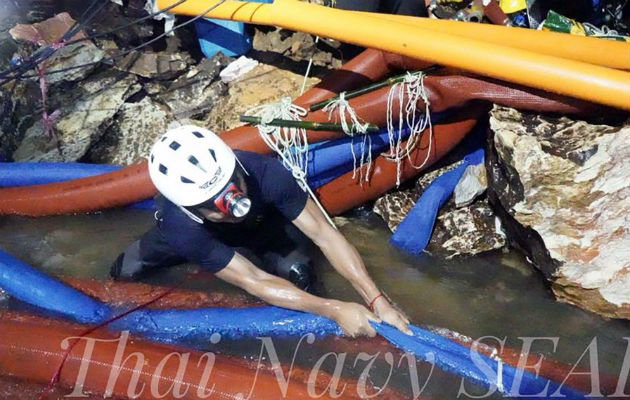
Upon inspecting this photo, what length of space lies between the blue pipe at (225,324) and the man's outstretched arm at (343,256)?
13 centimetres

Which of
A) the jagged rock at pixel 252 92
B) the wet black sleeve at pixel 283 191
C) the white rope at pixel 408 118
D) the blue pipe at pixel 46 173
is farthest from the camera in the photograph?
the jagged rock at pixel 252 92

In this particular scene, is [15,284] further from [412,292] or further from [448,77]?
[448,77]

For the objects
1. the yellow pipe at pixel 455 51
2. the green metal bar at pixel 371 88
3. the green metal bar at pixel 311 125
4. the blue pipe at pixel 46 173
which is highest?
the yellow pipe at pixel 455 51

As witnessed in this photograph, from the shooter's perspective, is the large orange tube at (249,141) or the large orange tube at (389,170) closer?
the large orange tube at (249,141)

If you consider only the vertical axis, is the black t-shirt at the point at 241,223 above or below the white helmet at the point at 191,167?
below

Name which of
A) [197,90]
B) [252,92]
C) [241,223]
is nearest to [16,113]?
[197,90]

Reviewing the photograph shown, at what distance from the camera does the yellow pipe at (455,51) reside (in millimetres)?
3443

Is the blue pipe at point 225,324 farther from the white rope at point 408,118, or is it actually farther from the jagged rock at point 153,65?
the jagged rock at point 153,65

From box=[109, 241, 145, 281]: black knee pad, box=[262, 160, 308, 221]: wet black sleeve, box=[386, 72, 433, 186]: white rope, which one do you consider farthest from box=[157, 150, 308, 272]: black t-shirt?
box=[386, 72, 433, 186]: white rope

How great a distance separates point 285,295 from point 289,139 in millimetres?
1254

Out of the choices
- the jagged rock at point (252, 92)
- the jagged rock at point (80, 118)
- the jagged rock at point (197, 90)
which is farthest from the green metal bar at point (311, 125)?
the jagged rock at point (80, 118)

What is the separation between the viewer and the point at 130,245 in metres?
4.40

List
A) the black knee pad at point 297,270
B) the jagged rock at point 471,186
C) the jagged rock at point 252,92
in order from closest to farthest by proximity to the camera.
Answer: the black knee pad at point 297,270, the jagged rock at point 471,186, the jagged rock at point 252,92

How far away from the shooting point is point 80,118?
5.44 metres
